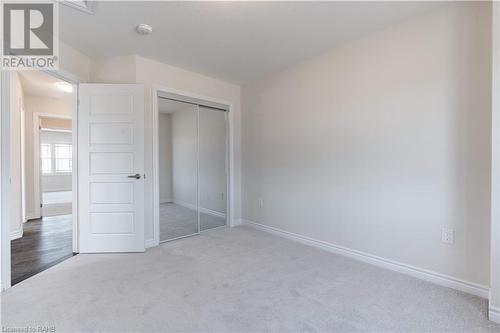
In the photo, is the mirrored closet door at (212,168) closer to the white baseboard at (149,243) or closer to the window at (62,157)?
the white baseboard at (149,243)

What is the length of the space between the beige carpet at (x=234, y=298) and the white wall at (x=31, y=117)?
2.83 meters

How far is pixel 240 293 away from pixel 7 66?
115 inches

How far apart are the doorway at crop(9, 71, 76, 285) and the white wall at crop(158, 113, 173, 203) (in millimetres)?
1076

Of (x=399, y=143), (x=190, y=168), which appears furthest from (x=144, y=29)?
(x=399, y=143)

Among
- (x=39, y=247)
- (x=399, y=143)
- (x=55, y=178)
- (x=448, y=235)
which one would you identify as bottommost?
(x=39, y=247)

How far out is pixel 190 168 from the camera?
3939mm

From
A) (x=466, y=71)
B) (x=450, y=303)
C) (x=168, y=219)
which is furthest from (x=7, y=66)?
(x=450, y=303)

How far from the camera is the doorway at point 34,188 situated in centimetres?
295

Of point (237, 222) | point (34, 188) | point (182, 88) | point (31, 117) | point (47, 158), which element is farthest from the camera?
point (47, 158)

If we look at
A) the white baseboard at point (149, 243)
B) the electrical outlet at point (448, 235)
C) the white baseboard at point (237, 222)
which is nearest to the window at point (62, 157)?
the white baseboard at point (149, 243)

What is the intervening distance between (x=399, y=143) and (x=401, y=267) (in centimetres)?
125

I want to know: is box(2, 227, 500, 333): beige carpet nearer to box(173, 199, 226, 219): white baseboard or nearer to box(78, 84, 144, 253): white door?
box(78, 84, 144, 253): white door

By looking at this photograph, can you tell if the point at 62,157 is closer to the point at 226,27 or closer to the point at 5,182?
the point at 5,182

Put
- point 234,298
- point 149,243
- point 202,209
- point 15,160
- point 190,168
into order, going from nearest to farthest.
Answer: point 234,298
point 149,243
point 15,160
point 190,168
point 202,209
